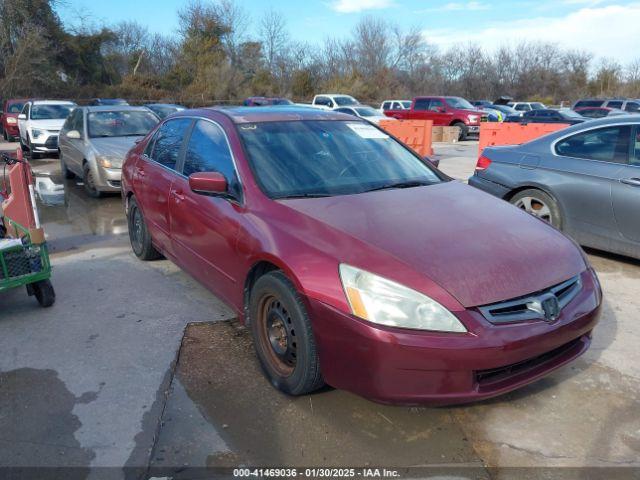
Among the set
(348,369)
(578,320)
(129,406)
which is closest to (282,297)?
(348,369)

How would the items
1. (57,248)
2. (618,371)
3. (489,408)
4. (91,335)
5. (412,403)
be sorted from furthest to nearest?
1. (57,248)
2. (91,335)
3. (618,371)
4. (489,408)
5. (412,403)

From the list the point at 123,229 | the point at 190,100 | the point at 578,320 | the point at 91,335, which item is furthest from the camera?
the point at 190,100

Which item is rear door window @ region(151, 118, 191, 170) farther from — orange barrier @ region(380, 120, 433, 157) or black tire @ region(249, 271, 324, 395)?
orange barrier @ region(380, 120, 433, 157)

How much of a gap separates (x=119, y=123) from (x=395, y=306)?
8579mm

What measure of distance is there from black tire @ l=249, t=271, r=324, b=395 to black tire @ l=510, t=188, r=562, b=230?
3586 mm

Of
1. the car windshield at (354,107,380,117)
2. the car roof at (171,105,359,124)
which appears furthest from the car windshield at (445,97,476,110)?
the car roof at (171,105,359,124)

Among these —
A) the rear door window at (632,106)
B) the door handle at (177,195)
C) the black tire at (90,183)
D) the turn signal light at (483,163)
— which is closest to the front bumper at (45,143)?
the black tire at (90,183)

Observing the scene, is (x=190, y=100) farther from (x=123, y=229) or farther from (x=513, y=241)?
(x=513, y=241)

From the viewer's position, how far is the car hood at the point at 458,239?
258 cm

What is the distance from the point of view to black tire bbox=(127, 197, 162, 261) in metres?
5.31

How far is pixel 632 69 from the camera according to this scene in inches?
2157

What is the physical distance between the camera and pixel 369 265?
8.52ft

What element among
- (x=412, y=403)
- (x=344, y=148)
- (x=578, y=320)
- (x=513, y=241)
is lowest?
(x=412, y=403)

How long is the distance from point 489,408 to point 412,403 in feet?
2.28
